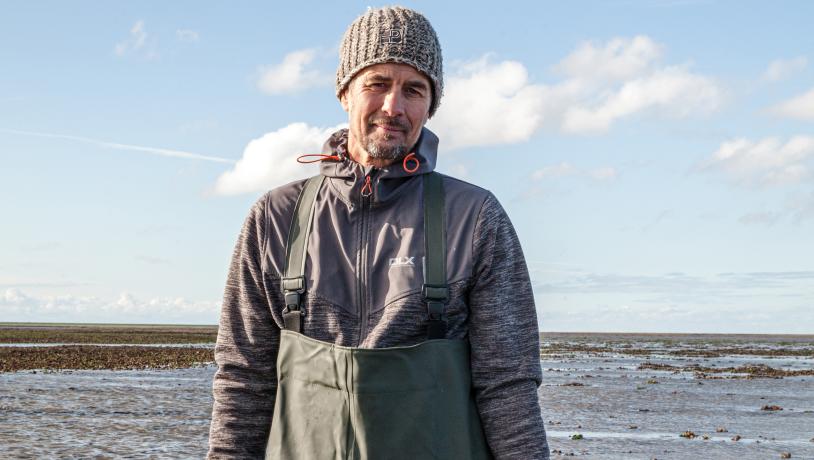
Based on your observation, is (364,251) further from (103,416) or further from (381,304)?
(103,416)

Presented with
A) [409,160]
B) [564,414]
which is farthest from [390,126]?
[564,414]

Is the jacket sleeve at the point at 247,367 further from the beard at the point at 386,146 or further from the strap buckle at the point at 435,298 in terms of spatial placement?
the strap buckle at the point at 435,298

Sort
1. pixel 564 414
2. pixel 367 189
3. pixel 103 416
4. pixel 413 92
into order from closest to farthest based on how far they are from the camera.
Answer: pixel 367 189, pixel 413 92, pixel 103 416, pixel 564 414

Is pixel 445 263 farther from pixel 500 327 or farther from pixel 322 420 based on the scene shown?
pixel 322 420

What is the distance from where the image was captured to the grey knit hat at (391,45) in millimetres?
2951

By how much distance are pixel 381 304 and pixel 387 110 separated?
0.65m

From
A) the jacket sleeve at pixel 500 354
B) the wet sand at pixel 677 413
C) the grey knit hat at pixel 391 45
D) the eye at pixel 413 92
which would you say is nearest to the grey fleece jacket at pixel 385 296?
the jacket sleeve at pixel 500 354

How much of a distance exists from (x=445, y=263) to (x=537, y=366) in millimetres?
468

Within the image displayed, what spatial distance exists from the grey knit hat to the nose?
114 millimetres

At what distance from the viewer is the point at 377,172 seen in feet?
9.57

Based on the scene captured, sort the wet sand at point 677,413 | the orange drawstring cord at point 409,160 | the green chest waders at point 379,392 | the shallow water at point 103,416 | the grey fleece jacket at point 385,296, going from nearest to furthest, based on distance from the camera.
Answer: the green chest waders at point 379,392
the grey fleece jacket at point 385,296
the orange drawstring cord at point 409,160
the shallow water at point 103,416
the wet sand at point 677,413

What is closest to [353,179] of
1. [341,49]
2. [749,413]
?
[341,49]

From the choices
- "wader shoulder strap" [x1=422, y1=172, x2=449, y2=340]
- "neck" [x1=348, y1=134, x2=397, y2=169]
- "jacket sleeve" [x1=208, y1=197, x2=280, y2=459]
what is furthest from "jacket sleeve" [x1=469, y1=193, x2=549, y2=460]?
"jacket sleeve" [x1=208, y1=197, x2=280, y2=459]

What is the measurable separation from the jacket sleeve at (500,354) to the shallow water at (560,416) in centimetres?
1407
